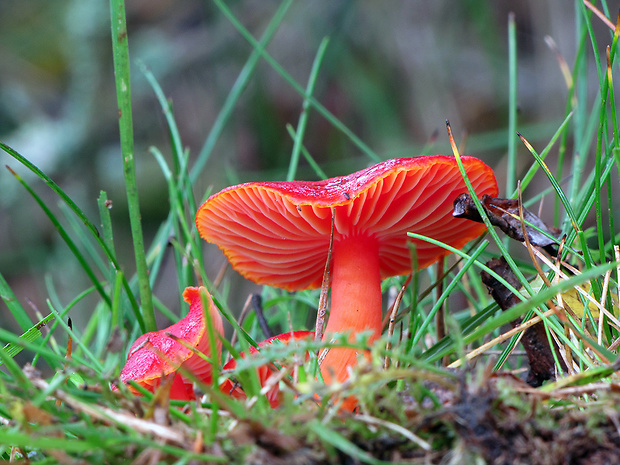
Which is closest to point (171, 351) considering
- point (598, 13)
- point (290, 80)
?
point (290, 80)

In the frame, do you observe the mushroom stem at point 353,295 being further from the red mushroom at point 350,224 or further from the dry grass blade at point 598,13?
the dry grass blade at point 598,13

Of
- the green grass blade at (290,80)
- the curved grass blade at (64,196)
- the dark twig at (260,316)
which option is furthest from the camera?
the green grass blade at (290,80)

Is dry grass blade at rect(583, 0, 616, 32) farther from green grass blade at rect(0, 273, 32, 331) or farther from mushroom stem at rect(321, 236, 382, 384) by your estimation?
green grass blade at rect(0, 273, 32, 331)

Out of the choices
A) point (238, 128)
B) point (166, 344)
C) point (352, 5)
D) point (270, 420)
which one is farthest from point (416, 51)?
point (270, 420)

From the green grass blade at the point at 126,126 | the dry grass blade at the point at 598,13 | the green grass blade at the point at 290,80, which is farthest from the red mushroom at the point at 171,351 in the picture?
the dry grass blade at the point at 598,13

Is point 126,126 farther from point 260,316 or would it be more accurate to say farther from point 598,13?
point 598,13

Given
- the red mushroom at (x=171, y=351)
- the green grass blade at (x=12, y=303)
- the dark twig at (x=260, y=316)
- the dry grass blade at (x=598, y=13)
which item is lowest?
the dark twig at (x=260, y=316)

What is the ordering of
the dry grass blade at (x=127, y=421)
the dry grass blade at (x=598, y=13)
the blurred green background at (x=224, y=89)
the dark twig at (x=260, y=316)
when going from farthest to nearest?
the blurred green background at (x=224, y=89), the dark twig at (x=260, y=316), the dry grass blade at (x=598, y=13), the dry grass blade at (x=127, y=421)
